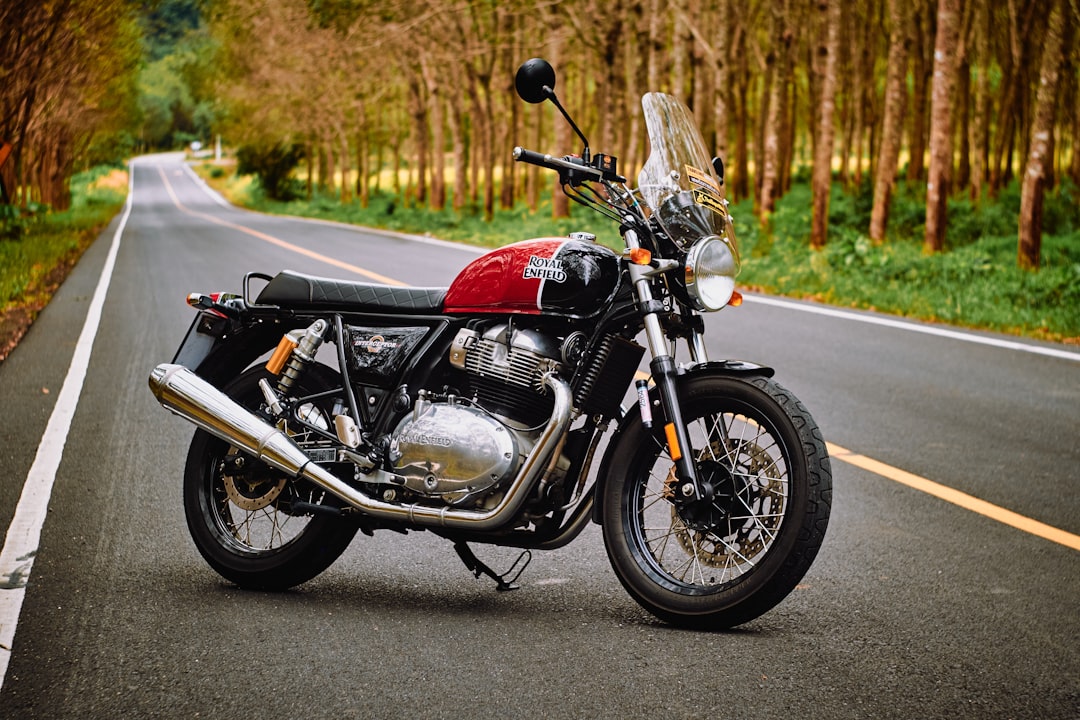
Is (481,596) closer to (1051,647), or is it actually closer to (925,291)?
(1051,647)

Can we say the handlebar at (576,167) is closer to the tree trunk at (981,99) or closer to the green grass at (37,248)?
the green grass at (37,248)

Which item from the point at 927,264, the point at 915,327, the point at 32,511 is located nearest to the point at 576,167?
the point at 32,511

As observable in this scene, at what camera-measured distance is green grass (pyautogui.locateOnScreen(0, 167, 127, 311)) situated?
51.5 ft

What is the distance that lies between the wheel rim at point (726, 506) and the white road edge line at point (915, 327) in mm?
→ 6894

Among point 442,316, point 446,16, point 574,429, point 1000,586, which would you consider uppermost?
point 446,16

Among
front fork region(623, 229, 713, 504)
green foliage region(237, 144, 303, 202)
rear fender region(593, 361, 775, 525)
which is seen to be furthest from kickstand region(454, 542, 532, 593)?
green foliage region(237, 144, 303, 202)

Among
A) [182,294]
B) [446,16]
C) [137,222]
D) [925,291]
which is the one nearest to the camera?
[925,291]

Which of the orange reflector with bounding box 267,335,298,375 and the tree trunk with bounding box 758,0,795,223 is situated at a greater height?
the tree trunk with bounding box 758,0,795,223

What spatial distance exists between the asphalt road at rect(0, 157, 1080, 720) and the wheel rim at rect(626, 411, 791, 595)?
0.74ft

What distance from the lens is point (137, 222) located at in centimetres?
4162

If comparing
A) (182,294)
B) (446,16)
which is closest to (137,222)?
(446,16)

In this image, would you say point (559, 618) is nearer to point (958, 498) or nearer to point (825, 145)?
point (958, 498)

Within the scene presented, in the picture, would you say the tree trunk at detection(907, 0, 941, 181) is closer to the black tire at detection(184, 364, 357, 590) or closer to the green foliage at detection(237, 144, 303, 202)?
the black tire at detection(184, 364, 357, 590)

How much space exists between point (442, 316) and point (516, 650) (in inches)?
50.4
